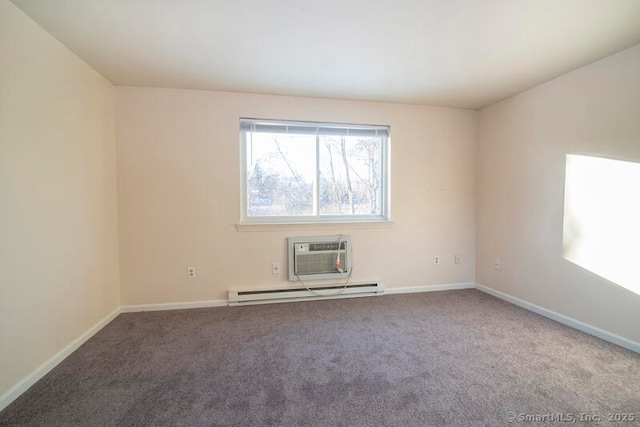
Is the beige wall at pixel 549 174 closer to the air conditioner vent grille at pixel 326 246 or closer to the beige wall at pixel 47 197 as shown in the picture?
the air conditioner vent grille at pixel 326 246

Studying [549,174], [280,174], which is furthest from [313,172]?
[549,174]

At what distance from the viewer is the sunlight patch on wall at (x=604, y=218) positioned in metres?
1.94

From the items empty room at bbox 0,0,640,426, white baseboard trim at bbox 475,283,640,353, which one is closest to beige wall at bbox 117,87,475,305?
empty room at bbox 0,0,640,426

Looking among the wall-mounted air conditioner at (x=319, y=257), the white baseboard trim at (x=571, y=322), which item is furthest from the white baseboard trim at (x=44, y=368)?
the white baseboard trim at (x=571, y=322)

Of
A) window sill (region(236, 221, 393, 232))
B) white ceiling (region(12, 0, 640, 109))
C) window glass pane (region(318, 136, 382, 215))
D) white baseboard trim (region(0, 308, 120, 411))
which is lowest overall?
white baseboard trim (region(0, 308, 120, 411))

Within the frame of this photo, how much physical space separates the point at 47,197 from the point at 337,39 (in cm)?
227

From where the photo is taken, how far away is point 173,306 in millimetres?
2730

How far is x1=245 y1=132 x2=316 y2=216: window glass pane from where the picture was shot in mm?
2918

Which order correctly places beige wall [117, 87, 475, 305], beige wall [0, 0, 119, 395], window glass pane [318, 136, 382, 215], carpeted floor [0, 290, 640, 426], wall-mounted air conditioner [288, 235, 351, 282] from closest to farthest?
carpeted floor [0, 290, 640, 426] → beige wall [0, 0, 119, 395] → beige wall [117, 87, 475, 305] → wall-mounted air conditioner [288, 235, 351, 282] → window glass pane [318, 136, 382, 215]

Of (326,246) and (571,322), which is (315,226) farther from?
(571,322)

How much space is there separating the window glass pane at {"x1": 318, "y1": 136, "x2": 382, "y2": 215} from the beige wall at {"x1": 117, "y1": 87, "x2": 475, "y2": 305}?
213 mm

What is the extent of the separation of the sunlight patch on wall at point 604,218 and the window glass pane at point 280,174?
2.45 m

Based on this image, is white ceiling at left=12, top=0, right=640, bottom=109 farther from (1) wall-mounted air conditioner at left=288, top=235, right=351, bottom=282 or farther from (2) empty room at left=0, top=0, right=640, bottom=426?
(1) wall-mounted air conditioner at left=288, top=235, right=351, bottom=282

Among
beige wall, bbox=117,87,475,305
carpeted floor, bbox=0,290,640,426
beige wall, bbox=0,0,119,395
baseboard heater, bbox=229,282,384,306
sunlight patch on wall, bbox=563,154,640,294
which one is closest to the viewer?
carpeted floor, bbox=0,290,640,426
